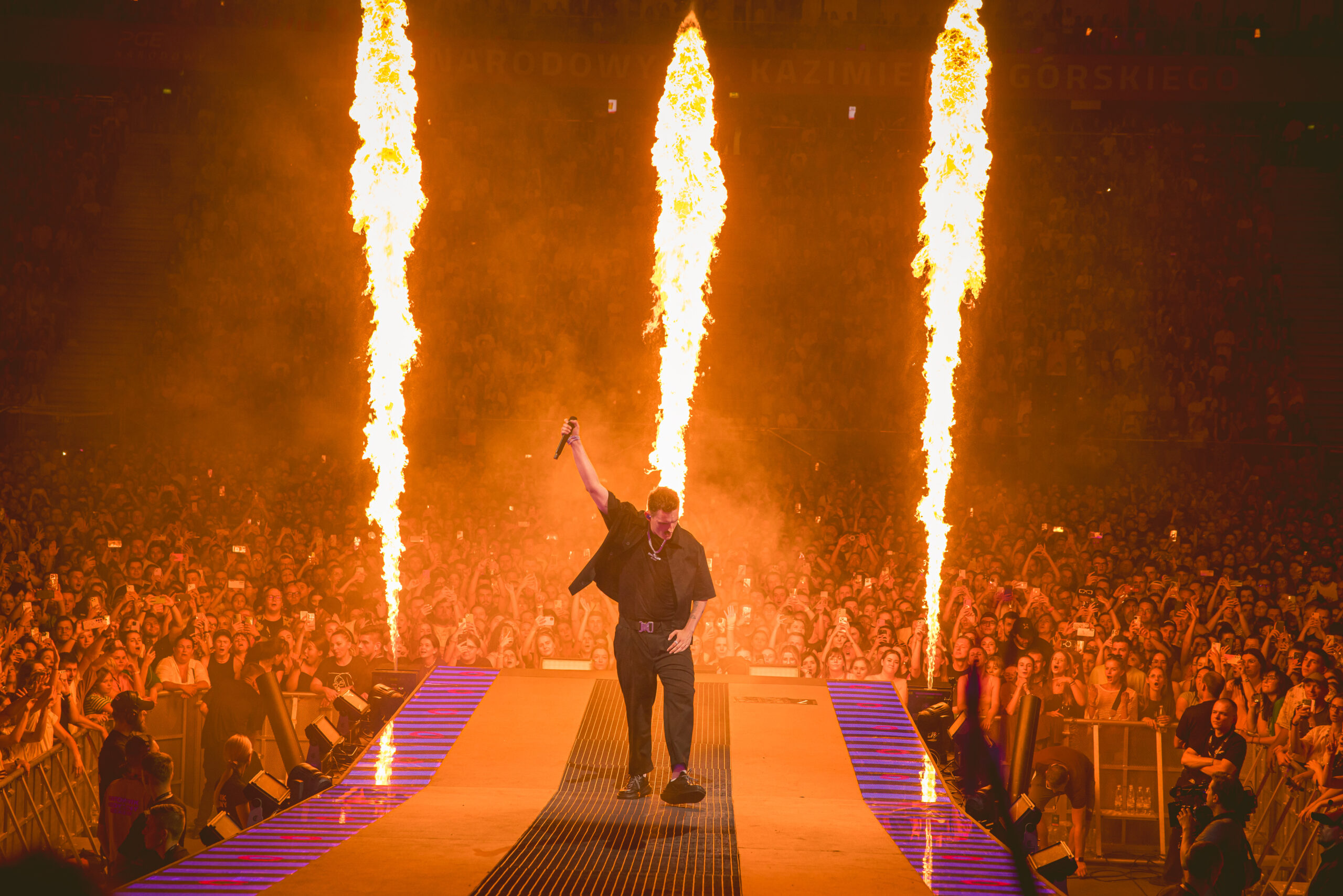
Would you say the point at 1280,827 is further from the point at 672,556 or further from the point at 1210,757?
the point at 672,556

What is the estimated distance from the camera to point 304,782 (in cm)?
656

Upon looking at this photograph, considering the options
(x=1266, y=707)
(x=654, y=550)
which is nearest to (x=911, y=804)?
(x=654, y=550)

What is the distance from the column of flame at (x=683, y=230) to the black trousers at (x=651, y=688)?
847 cm

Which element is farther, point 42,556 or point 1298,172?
point 1298,172

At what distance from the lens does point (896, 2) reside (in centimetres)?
1991

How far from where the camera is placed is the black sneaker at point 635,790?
5965 mm

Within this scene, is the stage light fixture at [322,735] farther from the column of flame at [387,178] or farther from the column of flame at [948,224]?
the column of flame at [948,224]

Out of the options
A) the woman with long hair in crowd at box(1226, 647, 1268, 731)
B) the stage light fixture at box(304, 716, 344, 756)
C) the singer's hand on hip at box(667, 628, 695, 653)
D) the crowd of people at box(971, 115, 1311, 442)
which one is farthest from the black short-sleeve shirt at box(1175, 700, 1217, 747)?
the crowd of people at box(971, 115, 1311, 442)

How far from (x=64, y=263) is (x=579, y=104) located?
9.48 meters

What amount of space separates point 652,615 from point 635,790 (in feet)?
3.12

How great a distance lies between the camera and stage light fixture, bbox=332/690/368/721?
7703mm

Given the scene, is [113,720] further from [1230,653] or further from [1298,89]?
[1298,89]

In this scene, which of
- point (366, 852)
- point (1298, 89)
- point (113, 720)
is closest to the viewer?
point (366, 852)

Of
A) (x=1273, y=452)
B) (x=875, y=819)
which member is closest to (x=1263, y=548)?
(x=1273, y=452)
